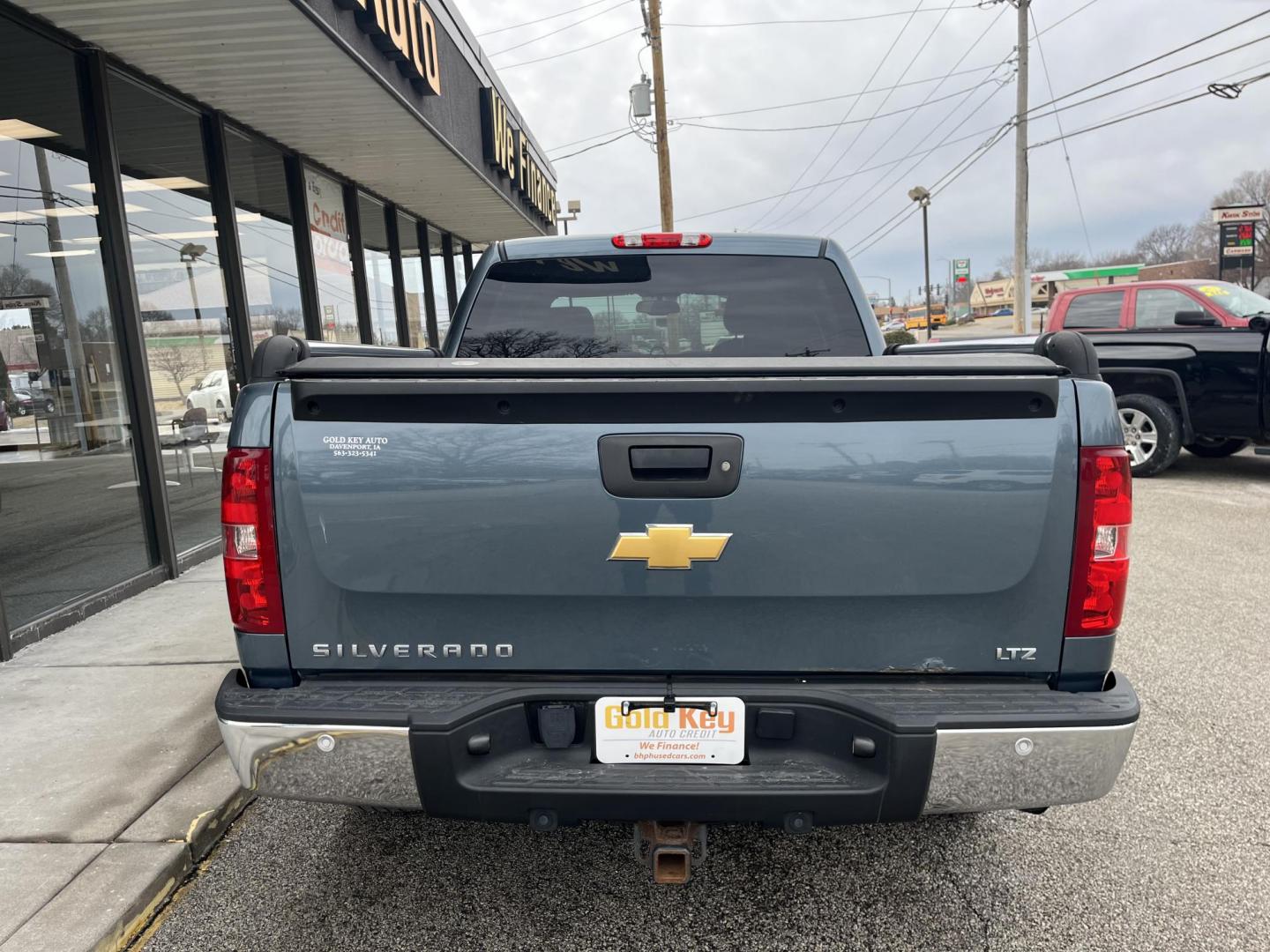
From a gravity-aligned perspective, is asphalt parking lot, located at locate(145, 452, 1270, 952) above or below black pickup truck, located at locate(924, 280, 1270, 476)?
below

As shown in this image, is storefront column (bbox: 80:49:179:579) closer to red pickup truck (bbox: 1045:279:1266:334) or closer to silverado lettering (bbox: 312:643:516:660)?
silverado lettering (bbox: 312:643:516:660)

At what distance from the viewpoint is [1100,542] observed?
198 cm

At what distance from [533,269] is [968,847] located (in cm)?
263

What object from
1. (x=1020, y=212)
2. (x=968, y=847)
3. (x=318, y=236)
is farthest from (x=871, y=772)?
(x=1020, y=212)

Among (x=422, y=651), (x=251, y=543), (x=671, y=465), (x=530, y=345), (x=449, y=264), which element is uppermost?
(x=449, y=264)

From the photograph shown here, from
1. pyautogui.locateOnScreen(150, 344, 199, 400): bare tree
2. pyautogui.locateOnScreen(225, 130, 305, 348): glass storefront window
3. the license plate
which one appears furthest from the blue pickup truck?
pyautogui.locateOnScreen(225, 130, 305, 348): glass storefront window

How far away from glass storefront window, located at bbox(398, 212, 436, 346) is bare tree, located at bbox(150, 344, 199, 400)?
6202mm

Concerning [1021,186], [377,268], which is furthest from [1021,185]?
[377,268]

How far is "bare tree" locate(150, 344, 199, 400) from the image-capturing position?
6.40 meters

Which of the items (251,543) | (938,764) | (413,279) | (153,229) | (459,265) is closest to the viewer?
(938,764)

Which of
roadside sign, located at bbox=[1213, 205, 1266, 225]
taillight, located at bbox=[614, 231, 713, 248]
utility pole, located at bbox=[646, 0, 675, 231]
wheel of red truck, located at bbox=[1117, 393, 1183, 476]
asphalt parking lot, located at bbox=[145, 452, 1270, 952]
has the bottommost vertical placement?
asphalt parking lot, located at bbox=[145, 452, 1270, 952]

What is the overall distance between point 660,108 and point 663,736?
21.7 meters

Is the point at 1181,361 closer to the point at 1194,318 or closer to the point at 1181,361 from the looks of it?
the point at 1181,361

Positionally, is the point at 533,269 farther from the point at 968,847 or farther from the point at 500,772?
the point at 968,847
